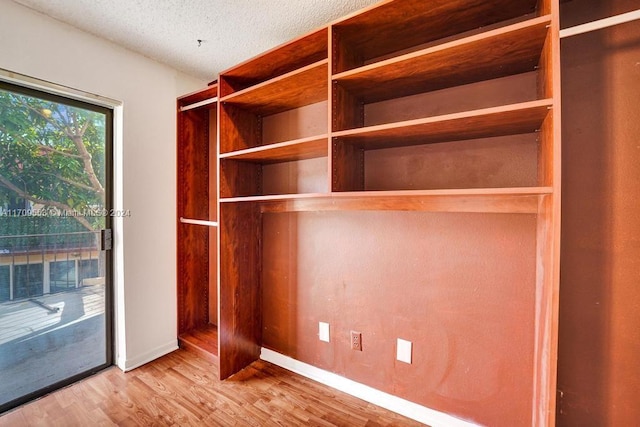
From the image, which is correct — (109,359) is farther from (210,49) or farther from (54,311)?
(210,49)

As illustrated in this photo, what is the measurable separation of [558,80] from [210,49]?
6.63 feet

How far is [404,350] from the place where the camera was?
1.57m

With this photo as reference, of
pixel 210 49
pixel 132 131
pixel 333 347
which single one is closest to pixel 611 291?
pixel 333 347

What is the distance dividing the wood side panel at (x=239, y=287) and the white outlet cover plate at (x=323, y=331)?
0.56 meters

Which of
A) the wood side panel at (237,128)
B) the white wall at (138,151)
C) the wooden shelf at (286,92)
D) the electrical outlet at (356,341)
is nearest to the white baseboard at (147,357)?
the white wall at (138,151)

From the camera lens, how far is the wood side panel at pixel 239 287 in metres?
1.89

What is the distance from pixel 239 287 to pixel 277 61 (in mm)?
1545

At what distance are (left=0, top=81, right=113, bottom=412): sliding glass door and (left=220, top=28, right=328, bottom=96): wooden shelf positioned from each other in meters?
0.97

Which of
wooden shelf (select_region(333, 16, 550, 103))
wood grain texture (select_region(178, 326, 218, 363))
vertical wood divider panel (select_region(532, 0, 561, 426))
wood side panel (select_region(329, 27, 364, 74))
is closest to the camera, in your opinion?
vertical wood divider panel (select_region(532, 0, 561, 426))

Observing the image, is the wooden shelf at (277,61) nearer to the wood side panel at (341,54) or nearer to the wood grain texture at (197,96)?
the wood side panel at (341,54)

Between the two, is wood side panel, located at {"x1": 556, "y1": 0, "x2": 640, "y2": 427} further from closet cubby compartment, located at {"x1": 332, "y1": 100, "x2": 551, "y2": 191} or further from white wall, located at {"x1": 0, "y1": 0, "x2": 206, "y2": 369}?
white wall, located at {"x1": 0, "y1": 0, "x2": 206, "y2": 369}

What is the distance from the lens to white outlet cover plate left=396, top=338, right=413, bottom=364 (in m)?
1.56

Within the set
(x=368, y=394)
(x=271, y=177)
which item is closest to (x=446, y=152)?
(x=271, y=177)

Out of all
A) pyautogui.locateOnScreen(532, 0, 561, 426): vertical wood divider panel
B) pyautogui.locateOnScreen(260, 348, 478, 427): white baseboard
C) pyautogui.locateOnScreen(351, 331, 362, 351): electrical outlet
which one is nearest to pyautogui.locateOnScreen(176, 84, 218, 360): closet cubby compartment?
pyautogui.locateOnScreen(260, 348, 478, 427): white baseboard
